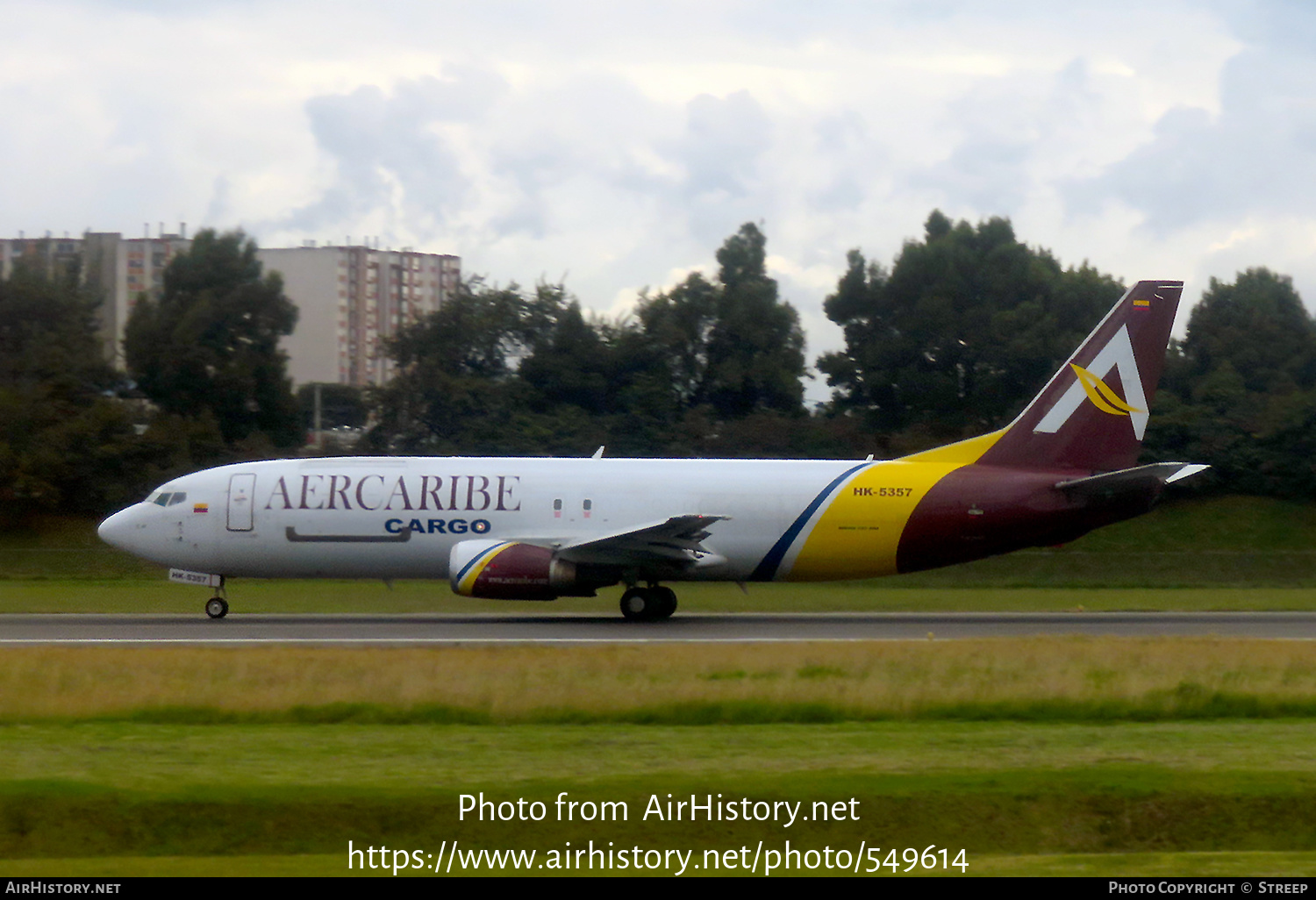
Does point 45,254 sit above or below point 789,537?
above

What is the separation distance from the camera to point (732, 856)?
29.8ft

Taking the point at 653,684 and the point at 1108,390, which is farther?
the point at 1108,390

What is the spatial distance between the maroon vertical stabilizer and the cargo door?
13965 millimetres

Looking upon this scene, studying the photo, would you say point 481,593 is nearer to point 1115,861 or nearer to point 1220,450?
point 1115,861

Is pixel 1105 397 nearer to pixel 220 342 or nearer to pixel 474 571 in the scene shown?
pixel 474 571

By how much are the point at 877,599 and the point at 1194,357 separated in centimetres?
3238

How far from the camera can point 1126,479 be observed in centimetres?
2620

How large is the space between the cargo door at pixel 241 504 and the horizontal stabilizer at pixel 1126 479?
599 inches

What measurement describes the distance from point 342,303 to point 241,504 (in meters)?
81.7

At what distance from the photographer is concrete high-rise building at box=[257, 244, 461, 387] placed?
326 feet

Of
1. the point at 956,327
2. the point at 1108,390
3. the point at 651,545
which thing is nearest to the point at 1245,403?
the point at 956,327

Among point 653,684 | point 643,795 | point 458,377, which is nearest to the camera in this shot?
point 643,795

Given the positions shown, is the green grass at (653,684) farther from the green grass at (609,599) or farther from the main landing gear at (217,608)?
the green grass at (609,599)
